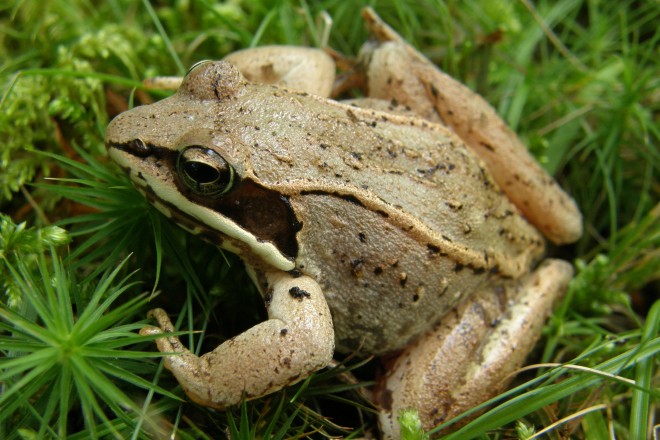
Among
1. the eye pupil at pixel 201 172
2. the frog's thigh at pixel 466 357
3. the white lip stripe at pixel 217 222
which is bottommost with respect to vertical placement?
the frog's thigh at pixel 466 357

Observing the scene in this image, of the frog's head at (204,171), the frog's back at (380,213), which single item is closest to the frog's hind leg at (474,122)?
the frog's back at (380,213)

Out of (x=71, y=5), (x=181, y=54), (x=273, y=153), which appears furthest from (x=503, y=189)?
(x=71, y=5)

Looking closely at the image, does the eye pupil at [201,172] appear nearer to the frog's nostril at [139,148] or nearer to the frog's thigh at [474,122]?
the frog's nostril at [139,148]

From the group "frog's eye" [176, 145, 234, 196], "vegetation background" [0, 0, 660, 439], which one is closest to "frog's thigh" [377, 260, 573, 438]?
"vegetation background" [0, 0, 660, 439]

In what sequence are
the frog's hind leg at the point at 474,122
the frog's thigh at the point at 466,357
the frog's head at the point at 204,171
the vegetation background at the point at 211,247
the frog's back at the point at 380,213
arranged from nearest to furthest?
1. the vegetation background at the point at 211,247
2. the frog's head at the point at 204,171
3. the frog's back at the point at 380,213
4. the frog's thigh at the point at 466,357
5. the frog's hind leg at the point at 474,122

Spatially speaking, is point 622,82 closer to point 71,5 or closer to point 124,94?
point 124,94

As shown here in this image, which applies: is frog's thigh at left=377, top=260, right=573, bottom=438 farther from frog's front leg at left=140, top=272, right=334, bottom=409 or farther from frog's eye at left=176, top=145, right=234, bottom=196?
frog's eye at left=176, top=145, right=234, bottom=196

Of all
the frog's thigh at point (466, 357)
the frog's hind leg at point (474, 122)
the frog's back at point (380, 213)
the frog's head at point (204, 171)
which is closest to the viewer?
the frog's head at point (204, 171)
